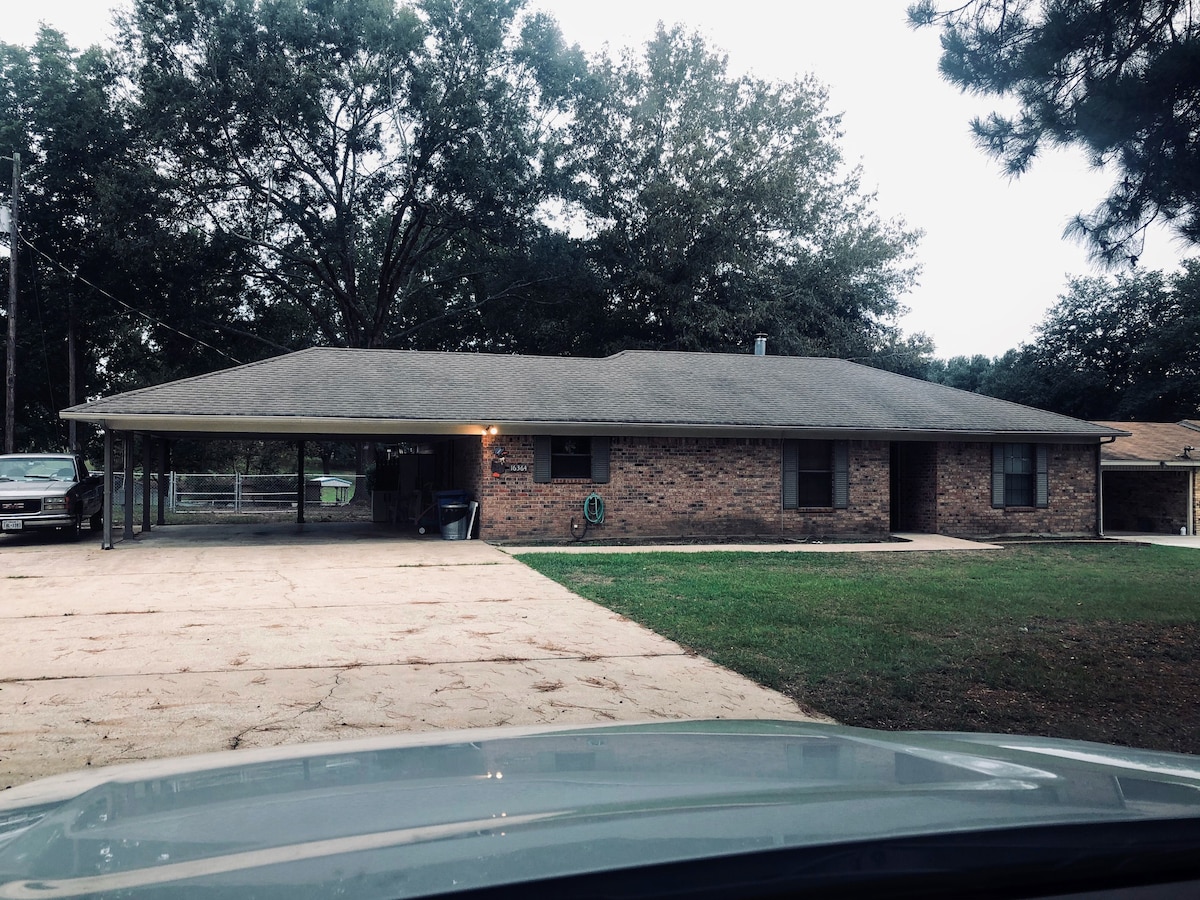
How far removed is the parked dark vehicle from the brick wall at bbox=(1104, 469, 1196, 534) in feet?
78.0

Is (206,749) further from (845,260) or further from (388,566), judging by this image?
(845,260)

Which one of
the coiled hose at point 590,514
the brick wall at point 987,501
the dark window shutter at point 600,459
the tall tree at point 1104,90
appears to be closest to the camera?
the tall tree at point 1104,90

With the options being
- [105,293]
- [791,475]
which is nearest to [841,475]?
[791,475]

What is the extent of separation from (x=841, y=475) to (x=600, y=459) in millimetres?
5299

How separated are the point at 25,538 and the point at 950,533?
19158 millimetres

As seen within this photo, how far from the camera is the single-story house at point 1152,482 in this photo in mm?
20219

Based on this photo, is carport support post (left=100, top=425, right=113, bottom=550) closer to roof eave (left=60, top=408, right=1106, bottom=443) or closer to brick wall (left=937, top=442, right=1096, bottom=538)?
roof eave (left=60, top=408, right=1106, bottom=443)

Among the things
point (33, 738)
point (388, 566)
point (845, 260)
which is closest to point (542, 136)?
point (845, 260)

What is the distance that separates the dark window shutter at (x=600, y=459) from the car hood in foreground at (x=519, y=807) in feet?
48.3

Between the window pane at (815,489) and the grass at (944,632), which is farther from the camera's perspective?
the window pane at (815,489)

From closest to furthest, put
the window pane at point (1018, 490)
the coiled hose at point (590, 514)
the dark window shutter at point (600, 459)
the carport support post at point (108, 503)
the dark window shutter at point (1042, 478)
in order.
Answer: the carport support post at point (108, 503), the coiled hose at point (590, 514), the dark window shutter at point (600, 459), the window pane at point (1018, 490), the dark window shutter at point (1042, 478)

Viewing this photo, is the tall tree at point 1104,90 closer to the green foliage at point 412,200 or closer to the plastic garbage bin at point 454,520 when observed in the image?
the plastic garbage bin at point 454,520

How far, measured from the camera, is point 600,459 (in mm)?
16875

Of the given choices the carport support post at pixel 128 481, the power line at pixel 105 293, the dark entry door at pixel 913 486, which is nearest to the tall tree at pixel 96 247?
the power line at pixel 105 293
